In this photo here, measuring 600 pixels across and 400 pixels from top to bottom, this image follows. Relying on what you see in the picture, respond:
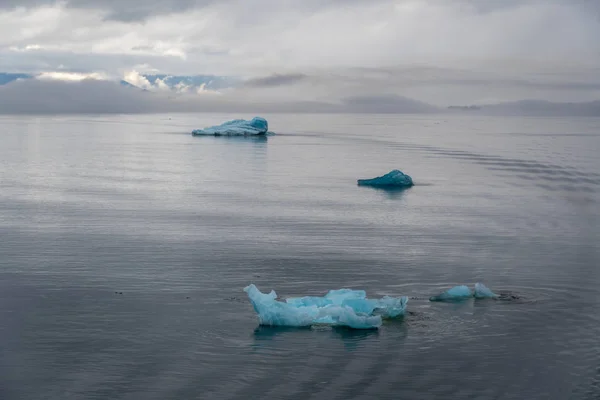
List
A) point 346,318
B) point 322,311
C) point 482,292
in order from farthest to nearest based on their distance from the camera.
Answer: point 482,292, point 322,311, point 346,318

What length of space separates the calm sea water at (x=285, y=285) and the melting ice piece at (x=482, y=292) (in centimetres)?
29

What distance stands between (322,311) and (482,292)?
3717 mm

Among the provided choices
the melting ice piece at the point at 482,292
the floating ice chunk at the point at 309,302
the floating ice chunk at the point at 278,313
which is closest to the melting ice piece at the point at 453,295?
the melting ice piece at the point at 482,292

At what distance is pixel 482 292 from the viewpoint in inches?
624

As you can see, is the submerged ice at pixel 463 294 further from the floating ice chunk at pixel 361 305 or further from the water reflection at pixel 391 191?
the water reflection at pixel 391 191

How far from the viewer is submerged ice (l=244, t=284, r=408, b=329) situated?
13812 mm

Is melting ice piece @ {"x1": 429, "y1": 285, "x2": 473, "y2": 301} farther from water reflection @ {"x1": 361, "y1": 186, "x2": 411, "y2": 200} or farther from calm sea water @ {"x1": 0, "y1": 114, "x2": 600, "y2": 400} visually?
water reflection @ {"x1": 361, "y1": 186, "x2": 411, "y2": 200}

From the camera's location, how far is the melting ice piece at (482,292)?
51.9 ft

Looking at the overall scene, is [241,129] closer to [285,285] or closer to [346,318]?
[285,285]

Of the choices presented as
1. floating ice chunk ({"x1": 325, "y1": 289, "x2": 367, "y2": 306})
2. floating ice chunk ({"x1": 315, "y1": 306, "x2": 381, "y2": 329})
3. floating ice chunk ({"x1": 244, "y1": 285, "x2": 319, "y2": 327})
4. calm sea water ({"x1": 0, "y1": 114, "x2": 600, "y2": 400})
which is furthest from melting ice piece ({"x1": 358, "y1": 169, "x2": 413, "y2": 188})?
floating ice chunk ({"x1": 244, "y1": 285, "x2": 319, "y2": 327})

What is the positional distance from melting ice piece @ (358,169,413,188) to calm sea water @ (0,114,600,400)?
1.07 meters

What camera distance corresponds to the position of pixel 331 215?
26.6 m

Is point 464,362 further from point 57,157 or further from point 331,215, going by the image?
point 57,157

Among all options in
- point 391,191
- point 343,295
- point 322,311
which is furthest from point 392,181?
point 322,311
